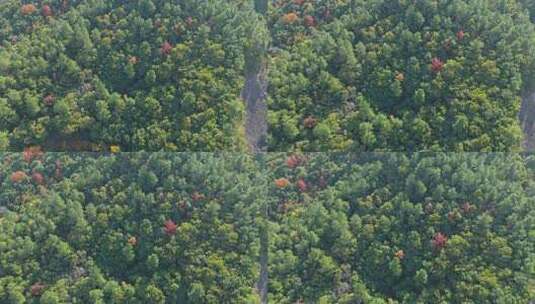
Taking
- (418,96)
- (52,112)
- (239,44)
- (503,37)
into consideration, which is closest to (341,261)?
(418,96)

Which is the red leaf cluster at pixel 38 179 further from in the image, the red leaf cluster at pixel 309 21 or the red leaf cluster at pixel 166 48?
the red leaf cluster at pixel 309 21

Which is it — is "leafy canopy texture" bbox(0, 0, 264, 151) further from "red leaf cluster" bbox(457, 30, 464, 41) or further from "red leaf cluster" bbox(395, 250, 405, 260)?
"red leaf cluster" bbox(457, 30, 464, 41)

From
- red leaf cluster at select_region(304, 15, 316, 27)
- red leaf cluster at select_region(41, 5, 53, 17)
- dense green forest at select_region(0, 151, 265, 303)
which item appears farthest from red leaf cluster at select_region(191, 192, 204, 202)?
red leaf cluster at select_region(41, 5, 53, 17)

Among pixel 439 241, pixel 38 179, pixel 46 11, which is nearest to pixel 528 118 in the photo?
pixel 439 241

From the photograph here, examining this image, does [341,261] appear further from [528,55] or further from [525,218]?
[528,55]

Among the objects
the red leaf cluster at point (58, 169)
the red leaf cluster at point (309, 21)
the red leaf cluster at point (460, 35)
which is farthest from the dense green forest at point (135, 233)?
the red leaf cluster at point (460, 35)

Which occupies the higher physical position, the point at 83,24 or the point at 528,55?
the point at 83,24
